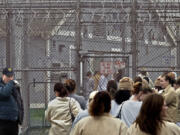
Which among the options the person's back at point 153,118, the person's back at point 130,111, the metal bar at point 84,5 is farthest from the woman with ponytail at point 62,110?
the person's back at point 153,118

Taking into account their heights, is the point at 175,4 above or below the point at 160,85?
above

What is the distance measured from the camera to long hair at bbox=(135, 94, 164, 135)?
5023mm

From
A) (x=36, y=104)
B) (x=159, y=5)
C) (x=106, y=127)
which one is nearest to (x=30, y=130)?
(x=36, y=104)

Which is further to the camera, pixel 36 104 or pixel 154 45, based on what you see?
pixel 36 104

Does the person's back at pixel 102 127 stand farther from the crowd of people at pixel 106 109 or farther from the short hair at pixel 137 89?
the short hair at pixel 137 89

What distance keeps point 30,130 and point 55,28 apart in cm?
258

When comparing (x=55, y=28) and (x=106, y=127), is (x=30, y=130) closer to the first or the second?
(x=55, y=28)

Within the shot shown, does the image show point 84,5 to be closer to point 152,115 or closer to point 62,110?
point 62,110

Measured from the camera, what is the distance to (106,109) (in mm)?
5844

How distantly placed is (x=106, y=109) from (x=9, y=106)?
11.5 ft

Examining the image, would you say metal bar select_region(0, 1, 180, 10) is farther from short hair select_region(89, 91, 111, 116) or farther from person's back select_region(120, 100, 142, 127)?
short hair select_region(89, 91, 111, 116)

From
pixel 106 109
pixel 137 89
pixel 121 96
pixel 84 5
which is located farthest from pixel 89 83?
pixel 106 109

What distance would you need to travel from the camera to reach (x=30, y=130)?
12.3 metres

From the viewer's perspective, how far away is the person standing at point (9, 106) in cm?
891
